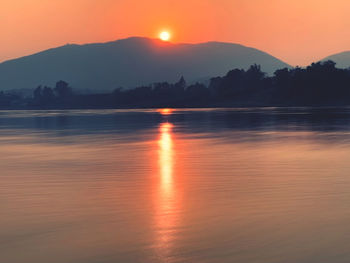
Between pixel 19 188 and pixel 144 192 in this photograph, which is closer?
pixel 144 192

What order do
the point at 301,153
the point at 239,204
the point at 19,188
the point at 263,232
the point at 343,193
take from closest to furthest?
1. the point at 263,232
2. the point at 239,204
3. the point at 343,193
4. the point at 19,188
5. the point at 301,153

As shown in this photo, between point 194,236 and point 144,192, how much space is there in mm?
7516

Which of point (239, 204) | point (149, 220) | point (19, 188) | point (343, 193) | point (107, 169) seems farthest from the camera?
point (107, 169)

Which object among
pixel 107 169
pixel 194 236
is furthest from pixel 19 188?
pixel 194 236

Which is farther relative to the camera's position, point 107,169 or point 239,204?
point 107,169

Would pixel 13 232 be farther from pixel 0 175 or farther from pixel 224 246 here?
pixel 0 175

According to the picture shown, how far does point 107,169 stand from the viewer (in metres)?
29.9

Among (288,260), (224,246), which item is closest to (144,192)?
(224,246)

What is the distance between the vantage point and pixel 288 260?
12.5m

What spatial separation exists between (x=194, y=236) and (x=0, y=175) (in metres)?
16.0

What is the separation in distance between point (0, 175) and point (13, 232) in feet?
43.6

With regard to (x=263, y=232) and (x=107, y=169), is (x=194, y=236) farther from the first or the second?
(x=107, y=169)

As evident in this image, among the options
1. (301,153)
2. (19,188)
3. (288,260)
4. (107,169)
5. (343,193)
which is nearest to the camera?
(288,260)

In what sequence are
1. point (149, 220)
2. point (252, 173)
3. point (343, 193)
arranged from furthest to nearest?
point (252, 173), point (343, 193), point (149, 220)
